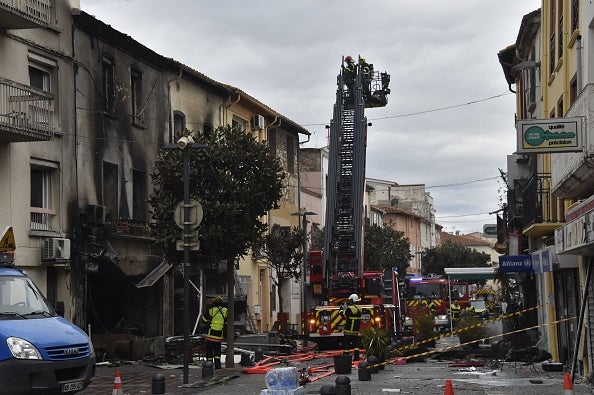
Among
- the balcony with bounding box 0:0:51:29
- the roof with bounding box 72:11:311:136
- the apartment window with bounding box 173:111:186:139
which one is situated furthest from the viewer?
the apartment window with bounding box 173:111:186:139

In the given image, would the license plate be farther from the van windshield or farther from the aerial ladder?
the aerial ladder

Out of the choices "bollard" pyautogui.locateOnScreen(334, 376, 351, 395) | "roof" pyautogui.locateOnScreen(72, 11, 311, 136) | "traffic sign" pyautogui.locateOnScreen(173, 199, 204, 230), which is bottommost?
"bollard" pyautogui.locateOnScreen(334, 376, 351, 395)

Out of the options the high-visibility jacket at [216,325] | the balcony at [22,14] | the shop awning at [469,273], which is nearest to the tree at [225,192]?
the high-visibility jacket at [216,325]

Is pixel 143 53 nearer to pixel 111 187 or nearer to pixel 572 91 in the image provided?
pixel 111 187

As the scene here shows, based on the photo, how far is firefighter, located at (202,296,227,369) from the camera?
21.0 metres

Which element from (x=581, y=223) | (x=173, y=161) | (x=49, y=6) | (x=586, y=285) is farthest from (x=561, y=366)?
(x=49, y=6)

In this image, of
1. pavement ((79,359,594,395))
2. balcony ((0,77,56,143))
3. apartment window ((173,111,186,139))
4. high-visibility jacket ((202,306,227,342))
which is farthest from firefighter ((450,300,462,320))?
balcony ((0,77,56,143))

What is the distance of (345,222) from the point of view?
30125 mm

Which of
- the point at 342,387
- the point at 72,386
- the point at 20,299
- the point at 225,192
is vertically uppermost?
the point at 225,192

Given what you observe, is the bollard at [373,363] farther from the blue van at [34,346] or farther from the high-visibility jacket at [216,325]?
the blue van at [34,346]

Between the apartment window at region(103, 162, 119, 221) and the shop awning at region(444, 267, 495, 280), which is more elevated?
the apartment window at region(103, 162, 119, 221)

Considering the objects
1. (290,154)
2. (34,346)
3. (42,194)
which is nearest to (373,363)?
(34,346)

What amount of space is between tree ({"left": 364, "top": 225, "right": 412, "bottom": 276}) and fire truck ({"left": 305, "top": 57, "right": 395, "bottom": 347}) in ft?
66.3

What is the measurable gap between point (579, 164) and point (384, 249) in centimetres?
4265
